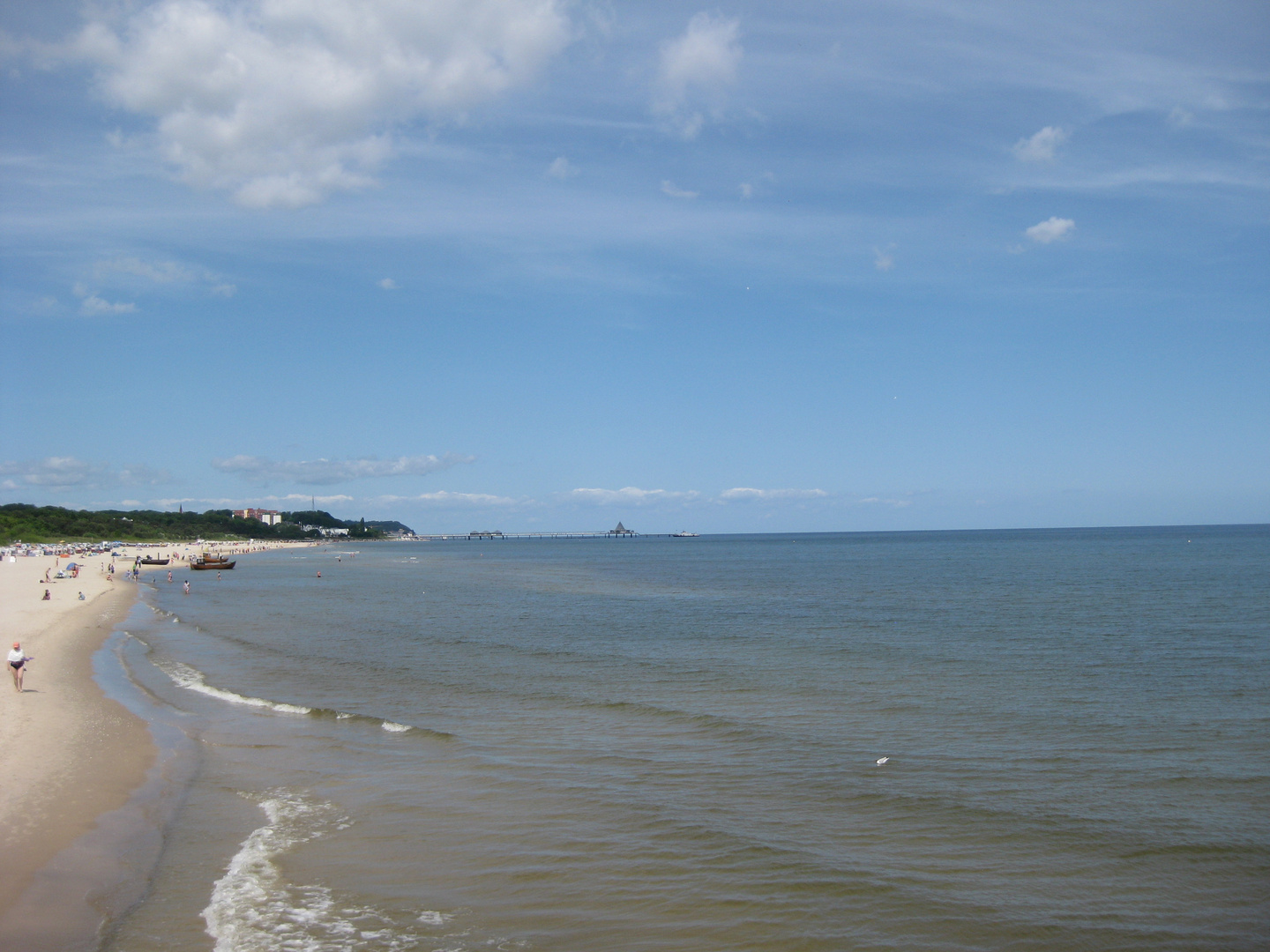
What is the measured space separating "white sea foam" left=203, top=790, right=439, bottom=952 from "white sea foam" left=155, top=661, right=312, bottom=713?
9.80m

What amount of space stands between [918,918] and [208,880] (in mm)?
8582

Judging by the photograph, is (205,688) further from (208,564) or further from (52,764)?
(208,564)

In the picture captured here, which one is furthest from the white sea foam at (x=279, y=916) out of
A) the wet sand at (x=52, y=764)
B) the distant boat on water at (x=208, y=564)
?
the distant boat on water at (x=208, y=564)

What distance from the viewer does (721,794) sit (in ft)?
45.8

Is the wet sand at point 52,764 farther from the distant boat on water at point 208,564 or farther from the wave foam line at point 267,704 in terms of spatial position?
the distant boat on water at point 208,564

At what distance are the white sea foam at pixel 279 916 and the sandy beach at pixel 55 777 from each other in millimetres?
1426

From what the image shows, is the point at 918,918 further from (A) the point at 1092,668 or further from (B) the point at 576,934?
(A) the point at 1092,668

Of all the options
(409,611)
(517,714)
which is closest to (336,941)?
(517,714)

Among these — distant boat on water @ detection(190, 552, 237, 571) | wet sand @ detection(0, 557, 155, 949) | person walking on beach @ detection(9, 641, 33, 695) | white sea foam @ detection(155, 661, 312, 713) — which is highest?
person walking on beach @ detection(9, 641, 33, 695)

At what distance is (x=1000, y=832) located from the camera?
12188 millimetres

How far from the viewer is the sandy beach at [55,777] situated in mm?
9625

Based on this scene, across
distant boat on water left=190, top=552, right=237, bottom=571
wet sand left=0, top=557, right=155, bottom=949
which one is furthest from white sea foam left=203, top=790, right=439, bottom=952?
distant boat on water left=190, top=552, right=237, bottom=571

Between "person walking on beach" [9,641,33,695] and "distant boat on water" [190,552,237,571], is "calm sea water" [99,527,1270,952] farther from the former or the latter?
"distant boat on water" [190,552,237,571]

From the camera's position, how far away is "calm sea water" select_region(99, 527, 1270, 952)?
9688mm
